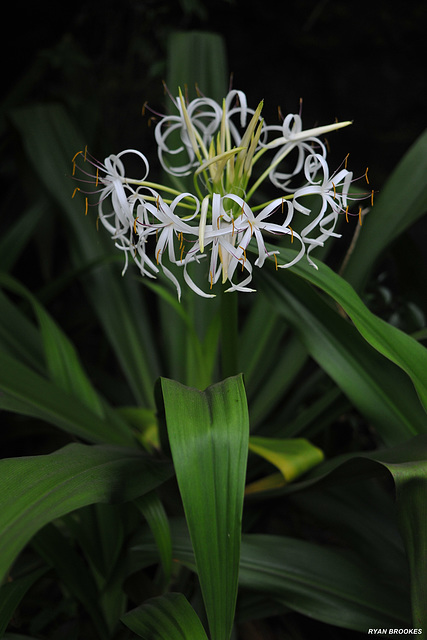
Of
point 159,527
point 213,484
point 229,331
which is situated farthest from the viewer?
point 229,331

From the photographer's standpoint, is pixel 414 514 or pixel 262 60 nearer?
pixel 414 514

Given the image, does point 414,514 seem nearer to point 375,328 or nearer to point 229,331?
point 375,328

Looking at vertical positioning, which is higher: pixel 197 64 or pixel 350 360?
pixel 197 64

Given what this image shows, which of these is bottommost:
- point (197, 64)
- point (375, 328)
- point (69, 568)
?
point (69, 568)

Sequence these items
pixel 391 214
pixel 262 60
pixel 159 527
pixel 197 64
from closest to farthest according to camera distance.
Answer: pixel 159 527 < pixel 391 214 < pixel 197 64 < pixel 262 60

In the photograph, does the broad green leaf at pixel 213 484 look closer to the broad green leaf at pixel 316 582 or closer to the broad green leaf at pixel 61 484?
the broad green leaf at pixel 61 484

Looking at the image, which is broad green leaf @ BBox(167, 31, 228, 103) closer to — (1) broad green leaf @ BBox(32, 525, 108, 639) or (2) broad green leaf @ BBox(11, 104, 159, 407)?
(2) broad green leaf @ BBox(11, 104, 159, 407)

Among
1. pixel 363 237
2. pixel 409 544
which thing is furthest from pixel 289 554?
pixel 363 237

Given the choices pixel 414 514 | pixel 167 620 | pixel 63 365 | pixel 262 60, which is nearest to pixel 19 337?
pixel 63 365
